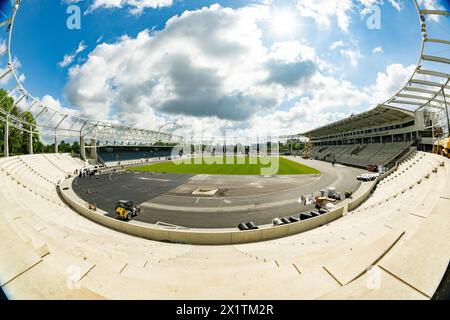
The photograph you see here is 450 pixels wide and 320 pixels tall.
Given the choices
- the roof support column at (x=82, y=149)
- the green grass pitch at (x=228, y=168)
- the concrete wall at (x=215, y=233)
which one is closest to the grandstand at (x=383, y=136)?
the green grass pitch at (x=228, y=168)

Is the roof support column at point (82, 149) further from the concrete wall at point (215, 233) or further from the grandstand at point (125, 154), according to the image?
→ the concrete wall at point (215, 233)

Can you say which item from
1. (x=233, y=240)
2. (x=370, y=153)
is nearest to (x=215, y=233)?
(x=233, y=240)

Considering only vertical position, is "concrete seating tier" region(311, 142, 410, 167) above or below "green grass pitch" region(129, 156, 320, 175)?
above

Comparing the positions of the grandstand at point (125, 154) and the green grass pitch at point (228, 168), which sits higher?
the grandstand at point (125, 154)

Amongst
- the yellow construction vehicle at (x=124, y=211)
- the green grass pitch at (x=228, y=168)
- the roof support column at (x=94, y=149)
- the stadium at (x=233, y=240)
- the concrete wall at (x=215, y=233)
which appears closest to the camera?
the stadium at (x=233, y=240)

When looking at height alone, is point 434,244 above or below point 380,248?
above

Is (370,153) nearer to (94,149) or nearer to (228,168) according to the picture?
(228,168)

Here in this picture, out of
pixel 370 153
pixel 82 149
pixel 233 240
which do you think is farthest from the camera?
pixel 82 149

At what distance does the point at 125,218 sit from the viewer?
1723cm

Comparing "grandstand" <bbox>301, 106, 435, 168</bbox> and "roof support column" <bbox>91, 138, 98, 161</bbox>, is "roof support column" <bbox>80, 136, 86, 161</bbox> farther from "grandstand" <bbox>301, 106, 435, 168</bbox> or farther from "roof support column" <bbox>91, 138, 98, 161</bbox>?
"grandstand" <bbox>301, 106, 435, 168</bbox>

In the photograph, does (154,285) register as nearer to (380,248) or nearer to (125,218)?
(380,248)

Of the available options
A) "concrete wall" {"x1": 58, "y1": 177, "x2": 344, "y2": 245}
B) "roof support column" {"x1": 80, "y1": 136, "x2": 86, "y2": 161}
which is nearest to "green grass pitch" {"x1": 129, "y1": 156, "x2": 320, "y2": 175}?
"roof support column" {"x1": 80, "y1": 136, "x2": 86, "y2": 161}
